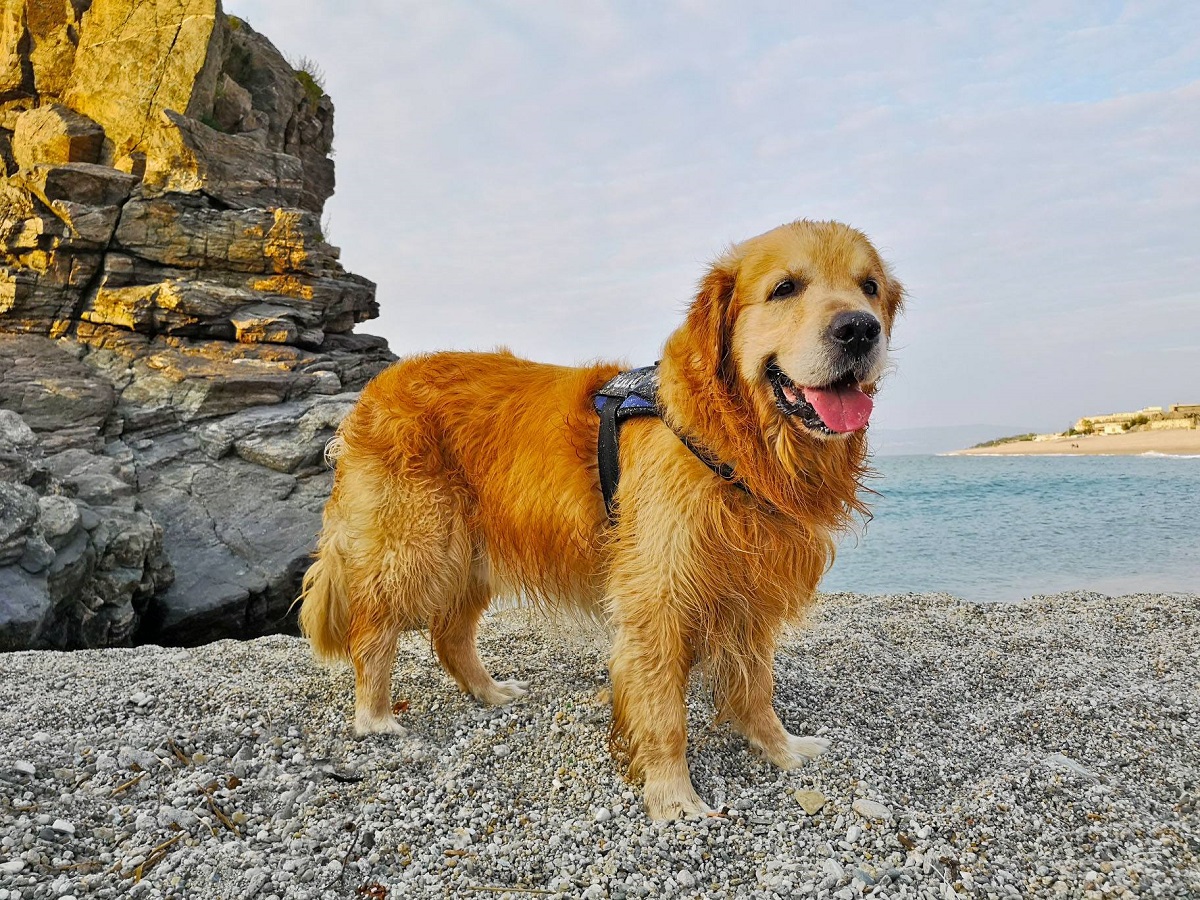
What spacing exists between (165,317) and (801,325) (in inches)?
364

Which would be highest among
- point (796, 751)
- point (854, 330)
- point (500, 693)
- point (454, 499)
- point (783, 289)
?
point (783, 289)

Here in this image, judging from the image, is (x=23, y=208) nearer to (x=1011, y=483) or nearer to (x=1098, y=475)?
(x=1011, y=483)

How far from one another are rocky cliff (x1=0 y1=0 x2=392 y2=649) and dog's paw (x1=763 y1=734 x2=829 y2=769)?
17.6ft

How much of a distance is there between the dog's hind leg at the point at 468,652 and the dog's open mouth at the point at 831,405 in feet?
6.48

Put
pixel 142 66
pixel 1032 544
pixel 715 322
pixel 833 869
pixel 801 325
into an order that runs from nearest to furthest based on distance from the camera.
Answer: pixel 833 869, pixel 801 325, pixel 715 322, pixel 142 66, pixel 1032 544

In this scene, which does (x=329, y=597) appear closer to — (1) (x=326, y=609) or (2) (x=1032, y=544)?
(1) (x=326, y=609)

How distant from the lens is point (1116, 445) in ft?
137

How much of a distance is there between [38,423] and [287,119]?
703cm

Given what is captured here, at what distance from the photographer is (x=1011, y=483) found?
78.3 feet

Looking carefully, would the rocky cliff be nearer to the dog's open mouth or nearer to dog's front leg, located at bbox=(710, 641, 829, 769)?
dog's front leg, located at bbox=(710, 641, 829, 769)

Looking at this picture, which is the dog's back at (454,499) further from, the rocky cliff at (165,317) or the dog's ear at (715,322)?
the rocky cliff at (165,317)

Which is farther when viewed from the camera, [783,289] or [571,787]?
[571,787]

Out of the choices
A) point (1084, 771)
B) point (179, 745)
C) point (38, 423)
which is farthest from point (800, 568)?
point (38, 423)

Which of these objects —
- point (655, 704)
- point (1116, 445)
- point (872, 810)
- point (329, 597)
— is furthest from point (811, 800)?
point (1116, 445)
